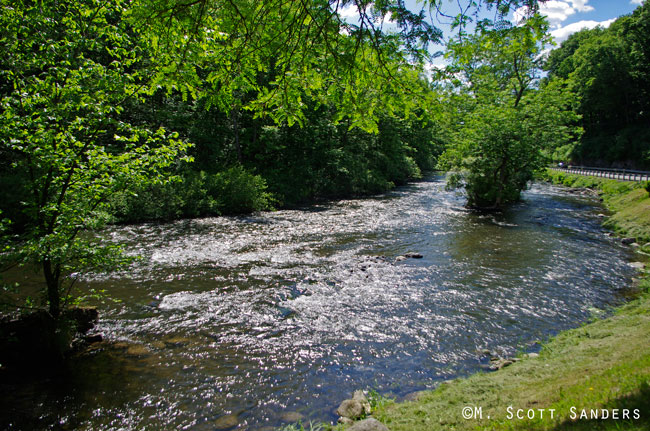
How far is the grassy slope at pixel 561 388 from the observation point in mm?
3754

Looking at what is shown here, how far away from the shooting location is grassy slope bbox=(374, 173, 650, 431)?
3754 millimetres

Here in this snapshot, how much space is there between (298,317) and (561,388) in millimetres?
5924

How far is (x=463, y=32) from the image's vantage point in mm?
5445

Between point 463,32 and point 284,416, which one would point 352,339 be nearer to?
point 284,416

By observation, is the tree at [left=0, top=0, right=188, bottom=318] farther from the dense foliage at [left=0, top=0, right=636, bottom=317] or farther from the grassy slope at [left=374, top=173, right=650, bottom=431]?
the grassy slope at [left=374, top=173, right=650, bottom=431]

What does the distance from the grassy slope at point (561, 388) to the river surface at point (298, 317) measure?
889 mm

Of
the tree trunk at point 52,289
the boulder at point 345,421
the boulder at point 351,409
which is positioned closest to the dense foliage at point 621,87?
the boulder at point 351,409

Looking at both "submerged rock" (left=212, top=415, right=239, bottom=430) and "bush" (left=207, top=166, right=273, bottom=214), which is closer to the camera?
"submerged rock" (left=212, top=415, right=239, bottom=430)

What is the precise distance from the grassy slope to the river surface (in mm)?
889

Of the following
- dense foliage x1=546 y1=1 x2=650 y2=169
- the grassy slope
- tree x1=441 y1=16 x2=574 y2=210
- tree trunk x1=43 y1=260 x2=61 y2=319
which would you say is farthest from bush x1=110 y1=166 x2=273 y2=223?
dense foliage x1=546 y1=1 x2=650 y2=169

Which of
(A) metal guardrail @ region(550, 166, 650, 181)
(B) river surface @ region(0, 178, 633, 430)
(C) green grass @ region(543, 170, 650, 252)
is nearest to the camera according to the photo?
(B) river surface @ region(0, 178, 633, 430)

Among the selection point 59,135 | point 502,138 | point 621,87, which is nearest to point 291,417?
point 59,135

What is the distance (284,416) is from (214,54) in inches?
231

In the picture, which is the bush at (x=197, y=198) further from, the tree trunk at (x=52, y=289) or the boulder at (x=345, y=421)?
the boulder at (x=345, y=421)
